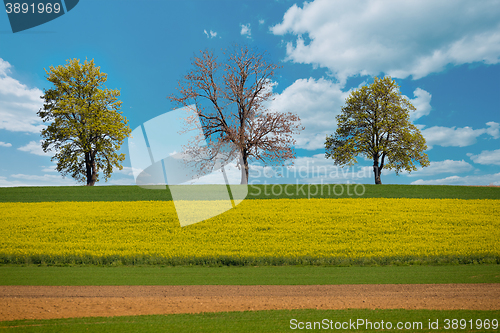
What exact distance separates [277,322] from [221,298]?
2.43 meters

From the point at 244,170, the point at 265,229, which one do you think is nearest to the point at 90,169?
the point at 244,170

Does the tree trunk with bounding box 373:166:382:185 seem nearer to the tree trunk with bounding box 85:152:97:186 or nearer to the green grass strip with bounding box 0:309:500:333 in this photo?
the green grass strip with bounding box 0:309:500:333

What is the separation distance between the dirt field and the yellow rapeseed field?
4233 mm

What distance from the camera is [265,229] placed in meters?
17.5

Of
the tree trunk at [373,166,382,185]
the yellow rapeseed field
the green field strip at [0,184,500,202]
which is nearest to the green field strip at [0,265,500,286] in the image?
the yellow rapeseed field

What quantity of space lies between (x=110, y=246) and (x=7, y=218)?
35.5 ft

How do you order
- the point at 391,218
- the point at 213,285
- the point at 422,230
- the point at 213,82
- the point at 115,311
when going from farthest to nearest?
the point at 213,82, the point at 391,218, the point at 422,230, the point at 213,285, the point at 115,311

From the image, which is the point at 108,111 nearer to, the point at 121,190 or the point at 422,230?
the point at 121,190

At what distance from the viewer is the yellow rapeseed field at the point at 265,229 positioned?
557 inches

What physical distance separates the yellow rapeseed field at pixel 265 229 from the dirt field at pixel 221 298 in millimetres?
4233

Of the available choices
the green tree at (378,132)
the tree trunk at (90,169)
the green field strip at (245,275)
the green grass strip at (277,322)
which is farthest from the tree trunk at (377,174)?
the tree trunk at (90,169)

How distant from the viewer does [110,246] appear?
1462 cm

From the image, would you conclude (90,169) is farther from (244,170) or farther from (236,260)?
(236,260)

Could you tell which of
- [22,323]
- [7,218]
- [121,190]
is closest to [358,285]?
Result: [22,323]
